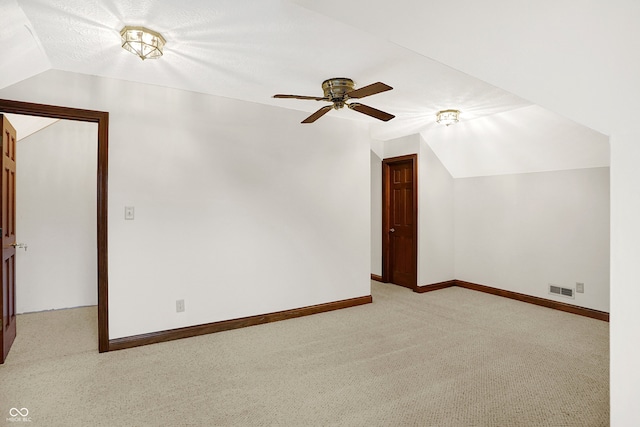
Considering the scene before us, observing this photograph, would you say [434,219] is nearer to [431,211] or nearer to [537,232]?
[431,211]

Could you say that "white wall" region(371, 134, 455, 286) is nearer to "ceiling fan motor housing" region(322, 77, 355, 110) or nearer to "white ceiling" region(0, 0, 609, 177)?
"white ceiling" region(0, 0, 609, 177)

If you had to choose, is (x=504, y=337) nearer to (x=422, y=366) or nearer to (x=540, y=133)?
(x=422, y=366)

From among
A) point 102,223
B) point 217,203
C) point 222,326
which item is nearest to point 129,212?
point 102,223

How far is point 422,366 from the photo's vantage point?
2.74 meters

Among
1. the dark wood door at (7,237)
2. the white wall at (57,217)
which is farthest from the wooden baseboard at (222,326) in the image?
the white wall at (57,217)

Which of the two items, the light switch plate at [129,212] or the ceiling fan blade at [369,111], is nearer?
the ceiling fan blade at [369,111]

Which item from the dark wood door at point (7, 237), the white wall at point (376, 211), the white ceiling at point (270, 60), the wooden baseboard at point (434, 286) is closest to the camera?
the white ceiling at point (270, 60)

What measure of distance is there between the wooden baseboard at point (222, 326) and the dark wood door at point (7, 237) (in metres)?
0.84

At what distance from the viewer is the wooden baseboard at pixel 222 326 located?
3098 millimetres

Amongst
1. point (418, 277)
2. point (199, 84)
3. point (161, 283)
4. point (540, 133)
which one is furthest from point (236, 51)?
point (418, 277)

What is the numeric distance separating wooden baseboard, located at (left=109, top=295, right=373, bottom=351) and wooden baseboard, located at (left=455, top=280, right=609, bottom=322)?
191 cm

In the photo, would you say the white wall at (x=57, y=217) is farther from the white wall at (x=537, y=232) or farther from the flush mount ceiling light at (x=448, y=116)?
the white wall at (x=537, y=232)

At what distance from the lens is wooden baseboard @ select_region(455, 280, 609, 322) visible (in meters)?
3.90

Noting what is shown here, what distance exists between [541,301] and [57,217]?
6107 mm
